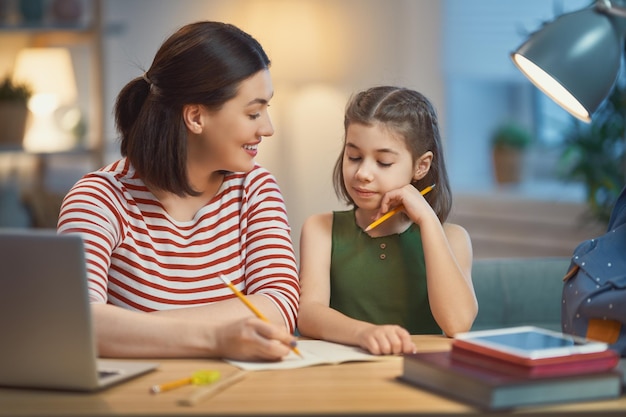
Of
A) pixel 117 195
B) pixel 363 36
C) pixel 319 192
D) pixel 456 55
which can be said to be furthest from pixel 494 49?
pixel 117 195

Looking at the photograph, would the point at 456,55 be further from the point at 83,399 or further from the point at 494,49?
the point at 83,399

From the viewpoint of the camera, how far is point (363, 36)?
482 cm

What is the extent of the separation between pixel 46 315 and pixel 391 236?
90 cm

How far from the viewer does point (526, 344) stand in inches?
54.2

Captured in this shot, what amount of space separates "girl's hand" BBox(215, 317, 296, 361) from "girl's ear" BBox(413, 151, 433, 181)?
65 centimetres

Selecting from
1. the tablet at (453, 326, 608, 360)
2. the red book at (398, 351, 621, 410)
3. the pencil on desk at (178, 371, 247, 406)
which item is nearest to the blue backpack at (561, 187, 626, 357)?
the tablet at (453, 326, 608, 360)

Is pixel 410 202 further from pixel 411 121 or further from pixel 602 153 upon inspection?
pixel 602 153

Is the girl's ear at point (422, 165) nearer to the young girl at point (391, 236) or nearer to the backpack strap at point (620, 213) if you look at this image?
the young girl at point (391, 236)

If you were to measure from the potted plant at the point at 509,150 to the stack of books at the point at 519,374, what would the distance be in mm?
3549

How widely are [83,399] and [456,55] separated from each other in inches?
153

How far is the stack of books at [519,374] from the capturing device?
4.12 feet

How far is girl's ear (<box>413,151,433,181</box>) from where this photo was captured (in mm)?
2047

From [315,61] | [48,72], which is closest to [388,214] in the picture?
[315,61]

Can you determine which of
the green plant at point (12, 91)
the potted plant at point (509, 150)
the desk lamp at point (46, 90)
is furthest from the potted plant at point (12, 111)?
the potted plant at point (509, 150)
